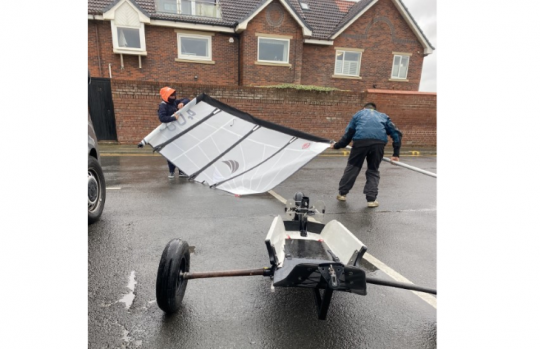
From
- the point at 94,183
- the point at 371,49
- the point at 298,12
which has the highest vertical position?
the point at 298,12

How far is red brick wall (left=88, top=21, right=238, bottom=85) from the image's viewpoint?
571 inches

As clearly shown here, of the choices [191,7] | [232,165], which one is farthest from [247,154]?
[191,7]

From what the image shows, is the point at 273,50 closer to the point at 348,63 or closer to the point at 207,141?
the point at 348,63

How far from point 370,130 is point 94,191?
4547 mm

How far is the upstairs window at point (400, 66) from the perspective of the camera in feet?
60.4

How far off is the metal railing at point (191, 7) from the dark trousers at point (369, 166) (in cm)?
1440

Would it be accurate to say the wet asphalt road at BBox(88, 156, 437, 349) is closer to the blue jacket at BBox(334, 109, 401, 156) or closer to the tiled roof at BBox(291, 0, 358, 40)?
the blue jacket at BBox(334, 109, 401, 156)

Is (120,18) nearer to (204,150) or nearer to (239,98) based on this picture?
(239,98)

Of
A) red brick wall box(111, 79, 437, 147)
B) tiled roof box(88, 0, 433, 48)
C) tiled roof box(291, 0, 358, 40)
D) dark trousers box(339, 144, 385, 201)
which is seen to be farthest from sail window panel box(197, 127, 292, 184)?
tiled roof box(291, 0, 358, 40)

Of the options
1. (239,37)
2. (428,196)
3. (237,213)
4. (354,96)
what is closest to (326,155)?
(354,96)

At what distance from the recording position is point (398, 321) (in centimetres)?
251

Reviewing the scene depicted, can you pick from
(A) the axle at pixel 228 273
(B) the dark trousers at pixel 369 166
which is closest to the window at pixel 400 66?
(B) the dark trousers at pixel 369 166

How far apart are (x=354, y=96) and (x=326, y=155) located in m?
3.90

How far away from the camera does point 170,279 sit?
224 centimetres
